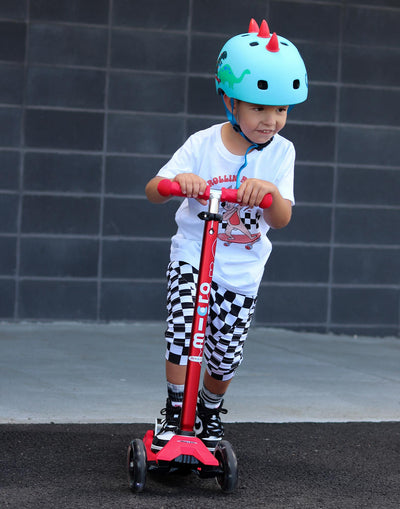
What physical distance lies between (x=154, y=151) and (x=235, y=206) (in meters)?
3.92

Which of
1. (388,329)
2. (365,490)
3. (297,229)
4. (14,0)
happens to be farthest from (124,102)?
(365,490)

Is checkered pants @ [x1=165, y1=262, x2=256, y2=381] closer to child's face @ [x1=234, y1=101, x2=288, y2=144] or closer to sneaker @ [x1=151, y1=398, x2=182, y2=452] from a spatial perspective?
sneaker @ [x1=151, y1=398, x2=182, y2=452]

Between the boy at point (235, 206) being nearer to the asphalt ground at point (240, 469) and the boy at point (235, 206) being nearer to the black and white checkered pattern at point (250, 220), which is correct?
the black and white checkered pattern at point (250, 220)

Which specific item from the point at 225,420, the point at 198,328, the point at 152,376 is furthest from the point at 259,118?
the point at 152,376

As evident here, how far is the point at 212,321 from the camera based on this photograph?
3.33m

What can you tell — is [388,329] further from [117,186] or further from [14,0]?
[14,0]

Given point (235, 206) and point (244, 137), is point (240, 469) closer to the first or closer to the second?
point (235, 206)

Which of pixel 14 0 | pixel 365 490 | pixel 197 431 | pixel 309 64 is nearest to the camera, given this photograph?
pixel 365 490

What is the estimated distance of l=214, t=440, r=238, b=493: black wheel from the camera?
295 centimetres

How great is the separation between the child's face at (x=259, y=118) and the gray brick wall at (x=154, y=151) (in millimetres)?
3975

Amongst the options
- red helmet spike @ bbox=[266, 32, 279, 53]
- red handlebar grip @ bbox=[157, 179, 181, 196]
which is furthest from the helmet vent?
red handlebar grip @ bbox=[157, 179, 181, 196]

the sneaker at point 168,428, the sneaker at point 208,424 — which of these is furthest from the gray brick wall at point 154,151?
the sneaker at point 168,428

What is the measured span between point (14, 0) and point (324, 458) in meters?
4.69

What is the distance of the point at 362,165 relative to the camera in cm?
749
